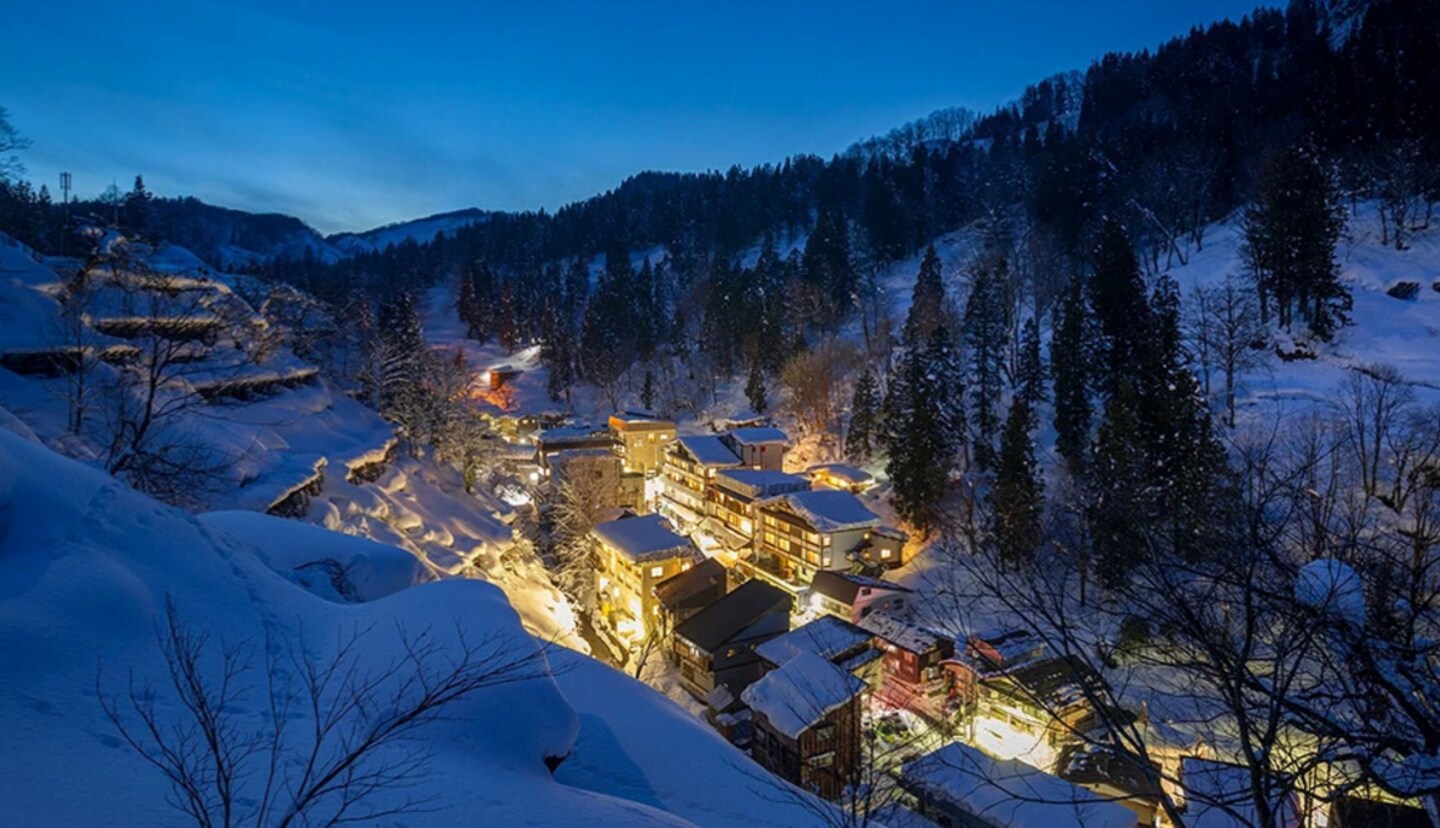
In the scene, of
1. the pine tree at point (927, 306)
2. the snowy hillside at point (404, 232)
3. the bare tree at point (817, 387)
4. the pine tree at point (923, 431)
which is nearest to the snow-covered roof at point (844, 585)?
the pine tree at point (923, 431)

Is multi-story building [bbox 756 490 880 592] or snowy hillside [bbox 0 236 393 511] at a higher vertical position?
snowy hillside [bbox 0 236 393 511]

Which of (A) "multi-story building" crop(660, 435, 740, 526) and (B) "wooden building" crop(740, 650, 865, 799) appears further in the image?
(A) "multi-story building" crop(660, 435, 740, 526)

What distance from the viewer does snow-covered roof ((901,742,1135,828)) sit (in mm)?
Answer: 11609

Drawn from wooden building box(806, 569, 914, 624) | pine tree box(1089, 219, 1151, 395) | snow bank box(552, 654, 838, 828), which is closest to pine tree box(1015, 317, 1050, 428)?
pine tree box(1089, 219, 1151, 395)

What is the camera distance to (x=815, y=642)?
18.9 meters

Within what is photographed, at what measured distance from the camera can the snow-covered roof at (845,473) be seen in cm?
3303

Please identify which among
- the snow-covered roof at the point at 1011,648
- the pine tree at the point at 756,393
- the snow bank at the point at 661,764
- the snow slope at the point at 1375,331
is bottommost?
the snow-covered roof at the point at 1011,648

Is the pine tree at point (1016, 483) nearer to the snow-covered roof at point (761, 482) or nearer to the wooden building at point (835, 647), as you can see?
the wooden building at point (835, 647)

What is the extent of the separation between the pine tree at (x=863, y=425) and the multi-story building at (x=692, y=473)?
271 inches

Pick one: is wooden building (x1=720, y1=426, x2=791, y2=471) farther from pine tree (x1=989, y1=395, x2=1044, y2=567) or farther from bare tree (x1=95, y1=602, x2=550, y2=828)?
bare tree (x1=95, y1=602, x2=550, y2=828)

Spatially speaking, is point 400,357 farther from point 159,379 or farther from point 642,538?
point 159,379

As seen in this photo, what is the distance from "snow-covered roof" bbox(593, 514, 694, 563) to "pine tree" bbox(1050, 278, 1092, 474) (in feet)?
54.2

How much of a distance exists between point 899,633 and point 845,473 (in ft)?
44.5

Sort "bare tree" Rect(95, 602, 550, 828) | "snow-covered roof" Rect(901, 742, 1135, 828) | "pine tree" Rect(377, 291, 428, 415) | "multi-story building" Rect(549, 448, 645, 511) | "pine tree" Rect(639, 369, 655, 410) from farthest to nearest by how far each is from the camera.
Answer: "pine tree" Rect(639, 369, 655, 410) → "pine tree" Rect(377, 291, 428, 415) → "multi-story building" Rect(549, 448, 645, 511) → "snow-covered roof" Rect(901, 742, 1135, 828) → "bare tree" Rect(95, 602, 550, 828)
